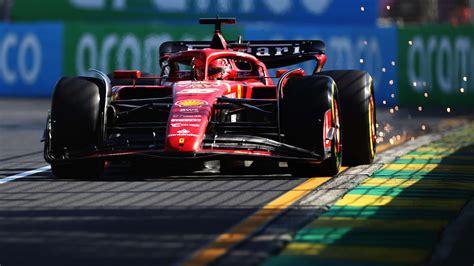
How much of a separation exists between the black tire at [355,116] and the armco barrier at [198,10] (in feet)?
52.4

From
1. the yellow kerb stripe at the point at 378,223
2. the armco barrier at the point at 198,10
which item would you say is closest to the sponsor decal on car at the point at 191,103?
the yellow kerb stripe at the point at 378,223

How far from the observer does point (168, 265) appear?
6211mm

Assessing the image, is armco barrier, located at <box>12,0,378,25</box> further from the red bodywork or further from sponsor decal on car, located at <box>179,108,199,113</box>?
sponsor decal on car, located at <box>179,108,199,113</box>

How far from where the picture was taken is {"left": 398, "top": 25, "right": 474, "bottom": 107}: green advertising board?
2450cm

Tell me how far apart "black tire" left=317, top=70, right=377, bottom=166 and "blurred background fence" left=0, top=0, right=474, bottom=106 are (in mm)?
12590

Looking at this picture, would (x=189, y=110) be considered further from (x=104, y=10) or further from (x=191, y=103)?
(x=104, y=10)

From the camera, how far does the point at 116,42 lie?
1037 inches

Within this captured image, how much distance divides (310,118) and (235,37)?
50.0 feet

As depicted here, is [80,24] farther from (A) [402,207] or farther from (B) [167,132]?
(A) [402,207]

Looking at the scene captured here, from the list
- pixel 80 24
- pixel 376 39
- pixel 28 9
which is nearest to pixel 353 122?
pixel 376 39

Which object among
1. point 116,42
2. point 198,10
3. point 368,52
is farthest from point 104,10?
point 368,52

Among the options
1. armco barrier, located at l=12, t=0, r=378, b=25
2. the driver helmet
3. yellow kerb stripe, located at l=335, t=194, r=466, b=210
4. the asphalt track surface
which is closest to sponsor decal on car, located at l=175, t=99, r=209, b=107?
the asphalt track surface

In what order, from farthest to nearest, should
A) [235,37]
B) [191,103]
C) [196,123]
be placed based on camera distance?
[235,37]
[191,103]
[196,123]

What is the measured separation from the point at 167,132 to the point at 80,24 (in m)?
16.8
